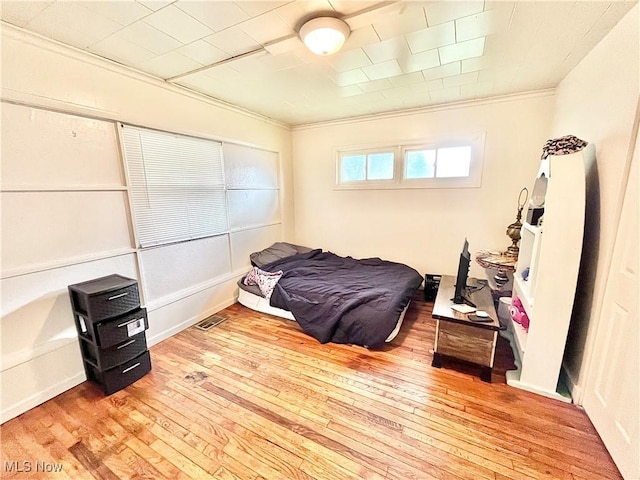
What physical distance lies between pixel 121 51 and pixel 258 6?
122 cm

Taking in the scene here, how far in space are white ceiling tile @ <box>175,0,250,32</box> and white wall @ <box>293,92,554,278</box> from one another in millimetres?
2499

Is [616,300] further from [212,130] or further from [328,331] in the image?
[212,130]

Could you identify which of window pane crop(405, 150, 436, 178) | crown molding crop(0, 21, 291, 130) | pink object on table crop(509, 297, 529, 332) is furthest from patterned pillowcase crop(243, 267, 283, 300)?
pink object on table crop(509, 297, 529, 332)

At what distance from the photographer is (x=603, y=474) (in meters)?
1.33

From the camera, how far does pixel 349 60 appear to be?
2.09 m

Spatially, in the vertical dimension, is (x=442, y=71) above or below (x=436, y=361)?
above

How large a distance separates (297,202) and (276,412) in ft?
11.0

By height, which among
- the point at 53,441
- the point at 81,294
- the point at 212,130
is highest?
the point at 212,130

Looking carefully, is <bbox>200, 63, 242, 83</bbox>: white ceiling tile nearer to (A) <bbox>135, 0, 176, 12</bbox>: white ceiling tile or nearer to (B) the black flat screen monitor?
(A) <bbox>135, 0, 176, 12</bbox>: white ceiling tile

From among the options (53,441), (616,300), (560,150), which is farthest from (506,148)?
(53,441)

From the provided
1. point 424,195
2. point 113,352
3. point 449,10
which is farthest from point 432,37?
point 113,352

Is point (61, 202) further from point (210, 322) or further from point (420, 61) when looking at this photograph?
point (420, 61)

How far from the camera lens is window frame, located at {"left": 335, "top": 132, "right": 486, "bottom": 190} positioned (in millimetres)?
3199

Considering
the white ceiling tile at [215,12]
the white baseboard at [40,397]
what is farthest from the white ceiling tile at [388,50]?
the white baseboard at [40,397]
